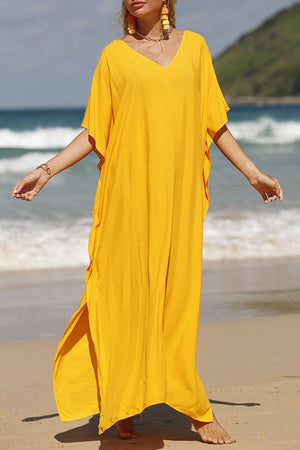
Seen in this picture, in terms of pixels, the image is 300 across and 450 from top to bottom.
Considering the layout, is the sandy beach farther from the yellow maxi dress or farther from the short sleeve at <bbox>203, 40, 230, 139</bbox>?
the short sleeve at <bbox>203, 40, 230, 139</bbox>

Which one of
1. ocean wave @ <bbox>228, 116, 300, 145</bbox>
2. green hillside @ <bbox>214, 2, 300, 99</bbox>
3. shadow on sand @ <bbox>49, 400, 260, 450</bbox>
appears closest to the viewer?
shadow on sand @ <bbox>49, 400, 260, 450</bbox>

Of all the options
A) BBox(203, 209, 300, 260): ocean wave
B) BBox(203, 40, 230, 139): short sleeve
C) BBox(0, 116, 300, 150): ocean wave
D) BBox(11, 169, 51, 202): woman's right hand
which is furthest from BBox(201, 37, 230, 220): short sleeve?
BBox(0, 116, 300, 150): ocean wave

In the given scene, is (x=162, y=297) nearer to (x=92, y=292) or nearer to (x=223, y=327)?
(x=92, y=292)

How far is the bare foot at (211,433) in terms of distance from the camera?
9.93 feet

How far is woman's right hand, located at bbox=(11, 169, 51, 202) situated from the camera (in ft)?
9.34

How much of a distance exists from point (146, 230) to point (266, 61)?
103243 mm

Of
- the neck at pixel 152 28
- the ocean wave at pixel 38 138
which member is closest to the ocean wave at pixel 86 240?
the neck at pixel 152 28

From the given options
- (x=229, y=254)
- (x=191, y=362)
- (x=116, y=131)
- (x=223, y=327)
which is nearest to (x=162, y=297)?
(x=191, y=362)

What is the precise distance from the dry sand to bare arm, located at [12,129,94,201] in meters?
1.06

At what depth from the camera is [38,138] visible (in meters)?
27.6

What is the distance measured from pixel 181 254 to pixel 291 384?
4.41 ft

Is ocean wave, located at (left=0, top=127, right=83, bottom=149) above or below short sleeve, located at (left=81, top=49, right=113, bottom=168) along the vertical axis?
above

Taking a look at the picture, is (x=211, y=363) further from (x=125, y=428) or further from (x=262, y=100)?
(x=262, y=100)

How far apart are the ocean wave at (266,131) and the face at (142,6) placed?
25.0 metres
